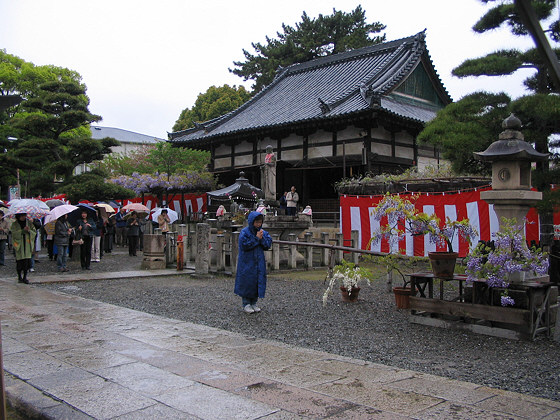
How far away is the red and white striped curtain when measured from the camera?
42.5 feet

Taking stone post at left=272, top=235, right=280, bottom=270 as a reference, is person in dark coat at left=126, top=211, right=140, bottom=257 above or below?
above

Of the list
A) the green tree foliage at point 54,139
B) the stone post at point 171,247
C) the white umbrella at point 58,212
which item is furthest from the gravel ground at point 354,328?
the green tree foliage at point 54,139

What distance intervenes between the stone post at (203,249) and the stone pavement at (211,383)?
20.4 ft

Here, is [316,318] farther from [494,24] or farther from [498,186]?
[494,24]

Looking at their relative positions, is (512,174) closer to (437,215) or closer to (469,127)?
(469,127)

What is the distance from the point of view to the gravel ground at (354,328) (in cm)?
492

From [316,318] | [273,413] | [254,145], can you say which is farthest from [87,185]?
[273,413]

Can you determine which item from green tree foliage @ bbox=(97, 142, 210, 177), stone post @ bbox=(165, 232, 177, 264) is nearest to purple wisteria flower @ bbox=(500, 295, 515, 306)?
stone post @ bbox=(165, 232, 177, 264)

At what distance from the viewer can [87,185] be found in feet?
64.4

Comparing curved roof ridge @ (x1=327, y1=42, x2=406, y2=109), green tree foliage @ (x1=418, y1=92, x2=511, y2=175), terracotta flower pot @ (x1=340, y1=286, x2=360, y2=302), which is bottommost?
terracotta flower pot @ (x1=340, y1=286, x2=360, y2=302)

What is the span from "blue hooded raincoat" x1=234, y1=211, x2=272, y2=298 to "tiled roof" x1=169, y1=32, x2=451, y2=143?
11.9m

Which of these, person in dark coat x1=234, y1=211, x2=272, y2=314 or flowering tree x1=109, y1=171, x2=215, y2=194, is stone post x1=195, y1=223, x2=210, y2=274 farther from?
flowering tree x1=109, y1=171, x2=215, y2=194

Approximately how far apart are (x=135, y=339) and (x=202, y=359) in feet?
4.37

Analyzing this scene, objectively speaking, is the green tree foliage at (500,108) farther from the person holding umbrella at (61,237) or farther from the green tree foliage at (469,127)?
the person holding umbrella at (61,237)
